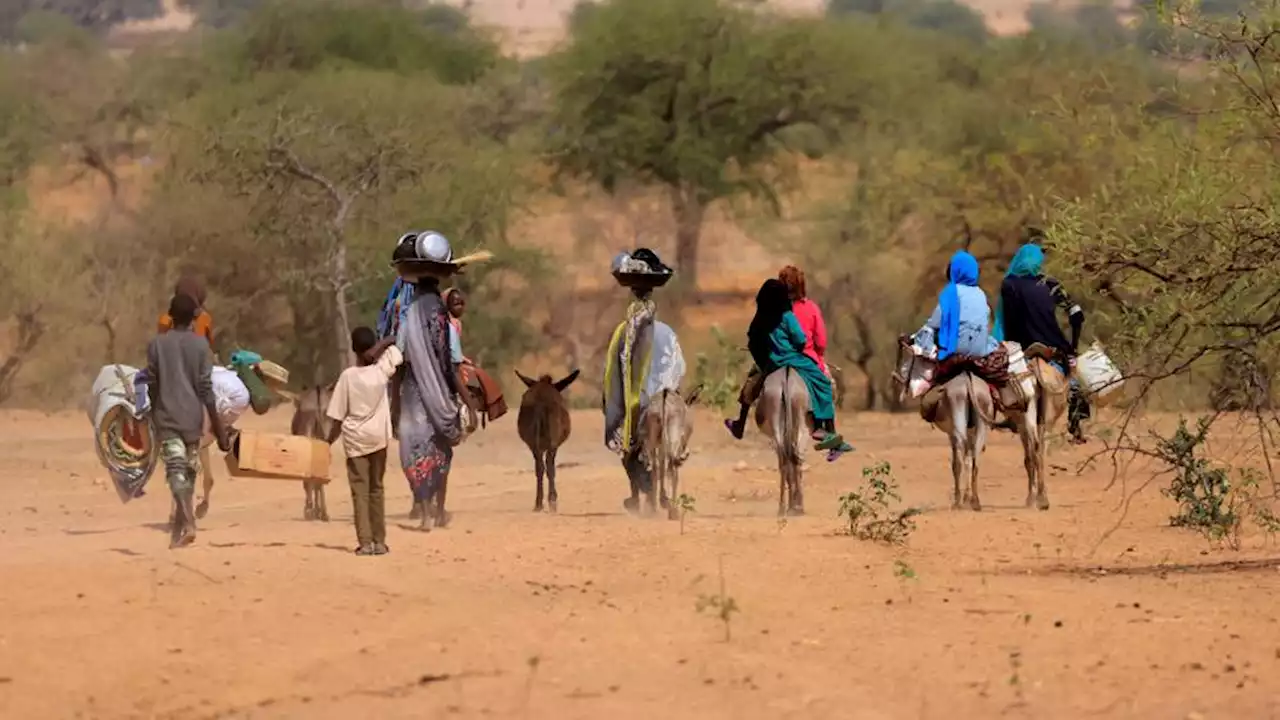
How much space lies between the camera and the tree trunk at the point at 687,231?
4301cm

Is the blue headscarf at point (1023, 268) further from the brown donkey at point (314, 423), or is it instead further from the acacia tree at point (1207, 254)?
the brown donkey at point (314, 423)

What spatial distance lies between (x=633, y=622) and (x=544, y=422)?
19.4ft

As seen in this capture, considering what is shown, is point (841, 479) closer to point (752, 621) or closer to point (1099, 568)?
point (1099, 568)

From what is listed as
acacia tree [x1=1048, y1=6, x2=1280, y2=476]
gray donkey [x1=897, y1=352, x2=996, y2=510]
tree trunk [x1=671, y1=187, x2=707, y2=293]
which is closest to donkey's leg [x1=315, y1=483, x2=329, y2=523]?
gray donkey [x1=897, y1=352, x2=996, y2=510]

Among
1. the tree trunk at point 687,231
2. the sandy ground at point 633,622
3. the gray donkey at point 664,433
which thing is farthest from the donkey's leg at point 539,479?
the tree trunk at point 687,231

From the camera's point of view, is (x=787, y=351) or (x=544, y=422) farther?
(x=544, y=422)

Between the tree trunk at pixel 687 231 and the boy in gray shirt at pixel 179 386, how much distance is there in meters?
29.8

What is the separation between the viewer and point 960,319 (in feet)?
52.9

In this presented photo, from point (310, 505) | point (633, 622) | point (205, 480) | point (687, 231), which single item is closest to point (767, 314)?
point (310, 505)

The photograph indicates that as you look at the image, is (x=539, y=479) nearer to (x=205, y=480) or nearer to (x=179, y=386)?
(x=205, y=480)

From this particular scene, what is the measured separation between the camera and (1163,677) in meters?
9.30

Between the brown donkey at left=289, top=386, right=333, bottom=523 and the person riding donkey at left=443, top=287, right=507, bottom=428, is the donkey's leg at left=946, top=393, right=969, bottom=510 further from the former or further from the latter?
the brown donkey at left=289, top=386, right=333, bottom=523

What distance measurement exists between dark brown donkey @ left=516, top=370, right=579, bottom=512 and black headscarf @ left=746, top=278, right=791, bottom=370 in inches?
58.9

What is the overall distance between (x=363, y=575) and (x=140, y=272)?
26.3 metres
